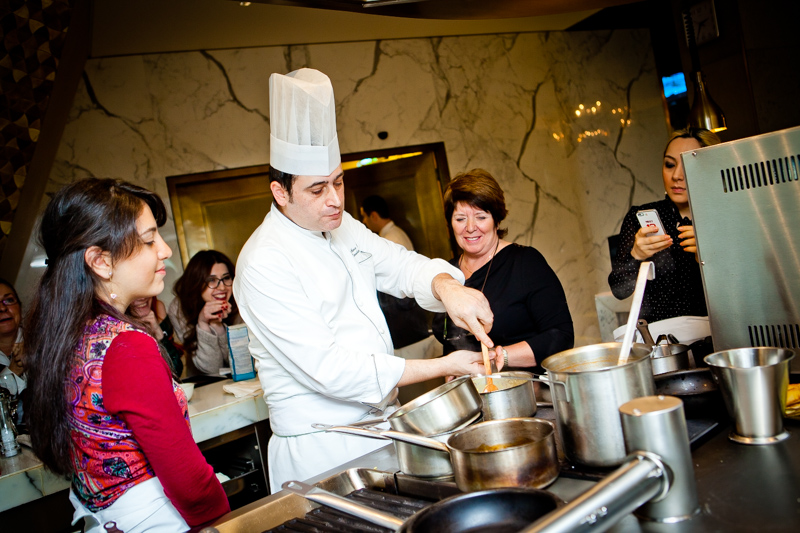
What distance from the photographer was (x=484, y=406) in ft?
4.05

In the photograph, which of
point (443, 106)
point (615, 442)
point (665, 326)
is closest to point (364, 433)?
point (615, 442)

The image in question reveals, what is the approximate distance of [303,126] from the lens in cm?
177

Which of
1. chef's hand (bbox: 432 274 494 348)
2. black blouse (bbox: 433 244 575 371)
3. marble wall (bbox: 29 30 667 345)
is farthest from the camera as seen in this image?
marble wall (bbox: 29 30 667 345)

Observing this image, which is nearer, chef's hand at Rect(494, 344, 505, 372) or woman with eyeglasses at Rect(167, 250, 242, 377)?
chef's hand at Rect(494, 344, 505, 372)

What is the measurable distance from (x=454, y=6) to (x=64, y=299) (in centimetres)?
104

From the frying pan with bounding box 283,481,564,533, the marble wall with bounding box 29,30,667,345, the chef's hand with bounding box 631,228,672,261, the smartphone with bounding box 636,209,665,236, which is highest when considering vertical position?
the marble wall with bounding box 29,30,667,345

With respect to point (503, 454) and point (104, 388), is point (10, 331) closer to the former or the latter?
point (104, 388)

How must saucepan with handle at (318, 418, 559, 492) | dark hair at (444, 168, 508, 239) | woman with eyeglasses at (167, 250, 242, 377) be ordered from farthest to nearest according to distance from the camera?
woman with eyeglasses at (167, 250, 242, 377) → dark hair at (444, 168, 508, 239) → saucepan with handle at (318, 418, 559, 492)

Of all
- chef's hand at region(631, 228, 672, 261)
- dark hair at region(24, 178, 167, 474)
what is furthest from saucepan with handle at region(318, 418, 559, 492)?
chef's hand at region(631, 228, 672, 261)

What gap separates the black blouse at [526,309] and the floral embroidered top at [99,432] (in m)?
1.30

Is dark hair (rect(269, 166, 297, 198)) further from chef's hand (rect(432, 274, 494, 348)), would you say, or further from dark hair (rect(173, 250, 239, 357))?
dark hair (rect(173, 250, 239, 357))

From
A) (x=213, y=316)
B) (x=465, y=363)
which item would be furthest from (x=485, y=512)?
(x=213, y=316)

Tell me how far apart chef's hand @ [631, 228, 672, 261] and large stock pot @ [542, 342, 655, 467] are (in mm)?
1309

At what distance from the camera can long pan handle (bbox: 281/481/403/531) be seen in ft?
2.91
